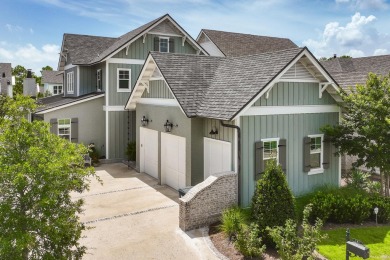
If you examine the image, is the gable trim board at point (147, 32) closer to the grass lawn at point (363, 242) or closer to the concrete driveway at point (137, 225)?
the concrete driveway at point (137, 225)

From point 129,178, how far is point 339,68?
1039 inches

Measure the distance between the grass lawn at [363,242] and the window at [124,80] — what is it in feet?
55.1

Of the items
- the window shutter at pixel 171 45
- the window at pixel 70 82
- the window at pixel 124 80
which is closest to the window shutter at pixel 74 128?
the window at pixel 124 80

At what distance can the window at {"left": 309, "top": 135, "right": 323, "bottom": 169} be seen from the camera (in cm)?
1409

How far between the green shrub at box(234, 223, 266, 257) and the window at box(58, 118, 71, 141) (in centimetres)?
1689

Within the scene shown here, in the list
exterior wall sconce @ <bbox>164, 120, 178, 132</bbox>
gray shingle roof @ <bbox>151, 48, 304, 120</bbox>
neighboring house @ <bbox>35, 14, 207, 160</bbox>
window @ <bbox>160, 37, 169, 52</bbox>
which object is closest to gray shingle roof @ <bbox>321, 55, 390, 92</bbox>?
gray shingle roof @ <bbox>151, 48, 304, 120</bbox>

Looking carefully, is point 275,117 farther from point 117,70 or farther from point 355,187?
point 117,70

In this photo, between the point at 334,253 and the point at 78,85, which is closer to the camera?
the point at 334,253

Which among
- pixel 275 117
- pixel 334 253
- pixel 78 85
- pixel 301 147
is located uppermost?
pixel 78 85

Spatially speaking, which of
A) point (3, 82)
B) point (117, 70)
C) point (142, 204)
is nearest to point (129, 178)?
point (142, 204)

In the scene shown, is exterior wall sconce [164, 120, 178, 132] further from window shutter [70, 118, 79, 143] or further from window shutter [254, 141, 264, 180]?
window shutter [70, 118, 79, 143]

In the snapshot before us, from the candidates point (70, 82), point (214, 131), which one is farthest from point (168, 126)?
point (70, 82)

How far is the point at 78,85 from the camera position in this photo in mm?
25766

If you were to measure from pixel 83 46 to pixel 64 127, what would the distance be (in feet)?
27.6
